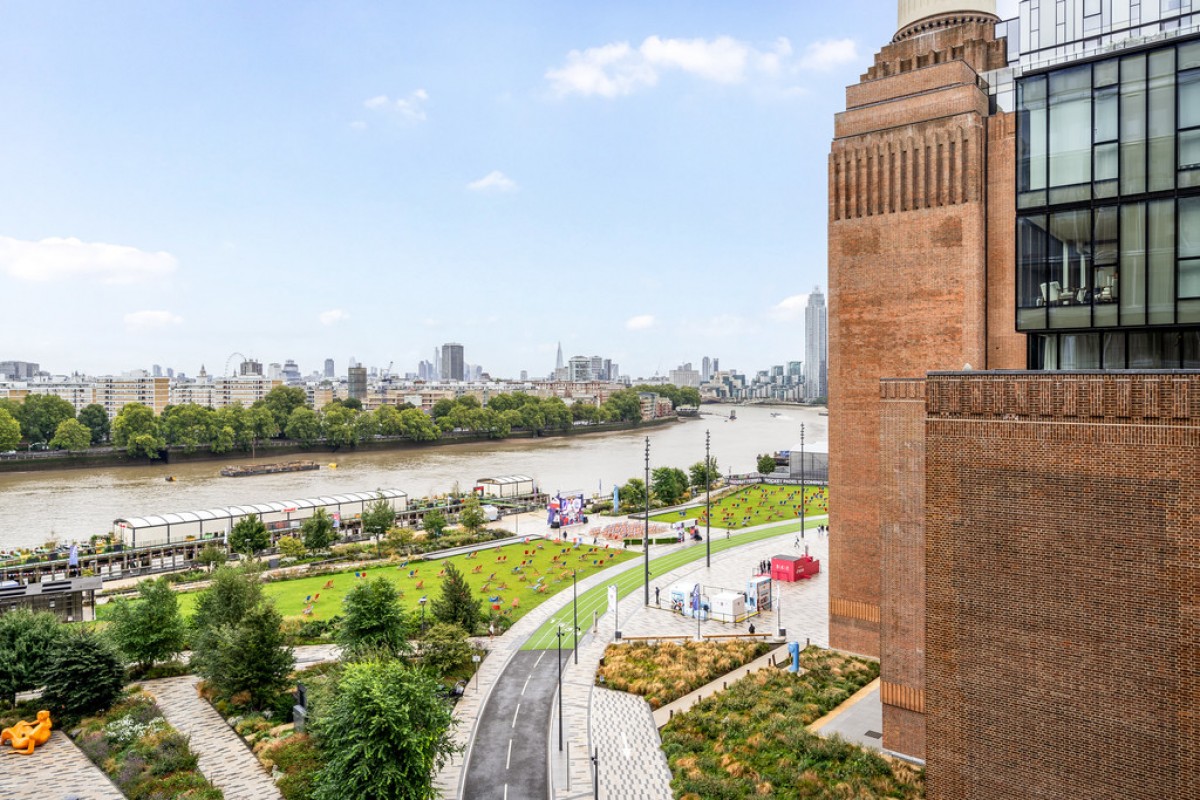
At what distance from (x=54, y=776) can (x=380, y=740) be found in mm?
10652

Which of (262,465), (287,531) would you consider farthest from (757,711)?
(262,465)

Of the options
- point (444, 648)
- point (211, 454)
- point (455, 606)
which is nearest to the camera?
point (444, 648)

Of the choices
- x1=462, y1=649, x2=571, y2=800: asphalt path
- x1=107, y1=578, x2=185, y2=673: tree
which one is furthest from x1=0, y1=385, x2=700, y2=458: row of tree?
x1=462, y1=649, x2=571, y2=800: asphalt path

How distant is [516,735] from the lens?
75.5 ft

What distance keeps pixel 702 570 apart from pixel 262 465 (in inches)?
2751

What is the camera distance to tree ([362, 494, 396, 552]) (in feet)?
174

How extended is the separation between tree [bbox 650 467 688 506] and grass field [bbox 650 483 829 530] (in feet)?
6.44

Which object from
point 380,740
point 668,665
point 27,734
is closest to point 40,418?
point 27,734

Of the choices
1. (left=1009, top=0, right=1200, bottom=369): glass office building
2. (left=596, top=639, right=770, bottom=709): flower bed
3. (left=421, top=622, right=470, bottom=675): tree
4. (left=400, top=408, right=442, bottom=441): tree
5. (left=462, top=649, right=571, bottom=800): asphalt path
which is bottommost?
(left=462, top=649, right=571, bottom=800): asphalt path

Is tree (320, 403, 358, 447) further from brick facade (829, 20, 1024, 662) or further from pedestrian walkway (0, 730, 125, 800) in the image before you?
brick facade (829, 20, 1024, 662)

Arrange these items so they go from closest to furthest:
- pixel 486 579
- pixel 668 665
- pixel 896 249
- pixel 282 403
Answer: pixel 896 249 → pixel 668 665 → pixel 486 579 → pixel 282 403

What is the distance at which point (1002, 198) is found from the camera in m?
22.3

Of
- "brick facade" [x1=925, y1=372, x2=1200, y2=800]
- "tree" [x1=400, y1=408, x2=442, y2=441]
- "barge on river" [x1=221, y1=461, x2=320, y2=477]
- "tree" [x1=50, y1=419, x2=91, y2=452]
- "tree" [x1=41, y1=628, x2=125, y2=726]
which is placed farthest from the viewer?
"tree" [x1=400, y1=408, x2=442, y2=441]

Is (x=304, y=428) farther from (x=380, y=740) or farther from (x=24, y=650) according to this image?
(x=380, y=740)
